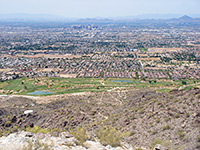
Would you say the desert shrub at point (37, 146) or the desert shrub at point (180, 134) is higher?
the desert shrub at point (180, 134)

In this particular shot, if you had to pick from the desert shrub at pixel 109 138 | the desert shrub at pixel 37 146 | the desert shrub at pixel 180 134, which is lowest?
the desert shrub at pixel 109 138

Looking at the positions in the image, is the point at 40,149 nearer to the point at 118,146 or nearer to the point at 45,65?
the point at 118,146

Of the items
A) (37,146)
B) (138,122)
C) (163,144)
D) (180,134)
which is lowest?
(138,122)

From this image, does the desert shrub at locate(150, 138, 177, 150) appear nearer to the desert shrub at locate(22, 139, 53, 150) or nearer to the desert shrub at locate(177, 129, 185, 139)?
the desert shrub at locate(177, 129, 185, 139)

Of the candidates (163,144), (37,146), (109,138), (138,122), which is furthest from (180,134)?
(37,146)

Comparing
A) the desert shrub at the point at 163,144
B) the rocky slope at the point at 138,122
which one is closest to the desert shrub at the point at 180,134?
the rocky slope at the point at 138,122

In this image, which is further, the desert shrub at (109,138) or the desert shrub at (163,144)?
the desert shrub at (109,138)

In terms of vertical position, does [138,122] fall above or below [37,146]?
below

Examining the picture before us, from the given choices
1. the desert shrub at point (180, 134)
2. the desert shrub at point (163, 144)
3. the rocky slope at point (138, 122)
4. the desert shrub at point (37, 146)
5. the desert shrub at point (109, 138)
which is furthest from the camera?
the desert shrub at point (109, 138)

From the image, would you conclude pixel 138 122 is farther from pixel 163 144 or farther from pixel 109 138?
pixel 163 144

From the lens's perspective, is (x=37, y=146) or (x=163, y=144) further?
(x=37, y=146)

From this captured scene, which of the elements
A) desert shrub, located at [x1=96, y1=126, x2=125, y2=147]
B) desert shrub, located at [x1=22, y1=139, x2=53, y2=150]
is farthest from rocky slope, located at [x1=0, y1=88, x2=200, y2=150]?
desert shrub, located at [x1=22, y1=139, x2=53, y2=150]

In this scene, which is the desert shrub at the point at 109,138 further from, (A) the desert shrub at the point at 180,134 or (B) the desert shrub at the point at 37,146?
(A) the desert shrub at the point at 180,134

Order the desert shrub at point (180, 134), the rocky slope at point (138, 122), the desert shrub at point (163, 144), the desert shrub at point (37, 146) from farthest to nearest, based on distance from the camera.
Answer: the rocky slope at point (138, 122)
the desert shrub at point (180, 134)
the desert shrub at point (37, 146)
the desert shrub at point (163, 144)
